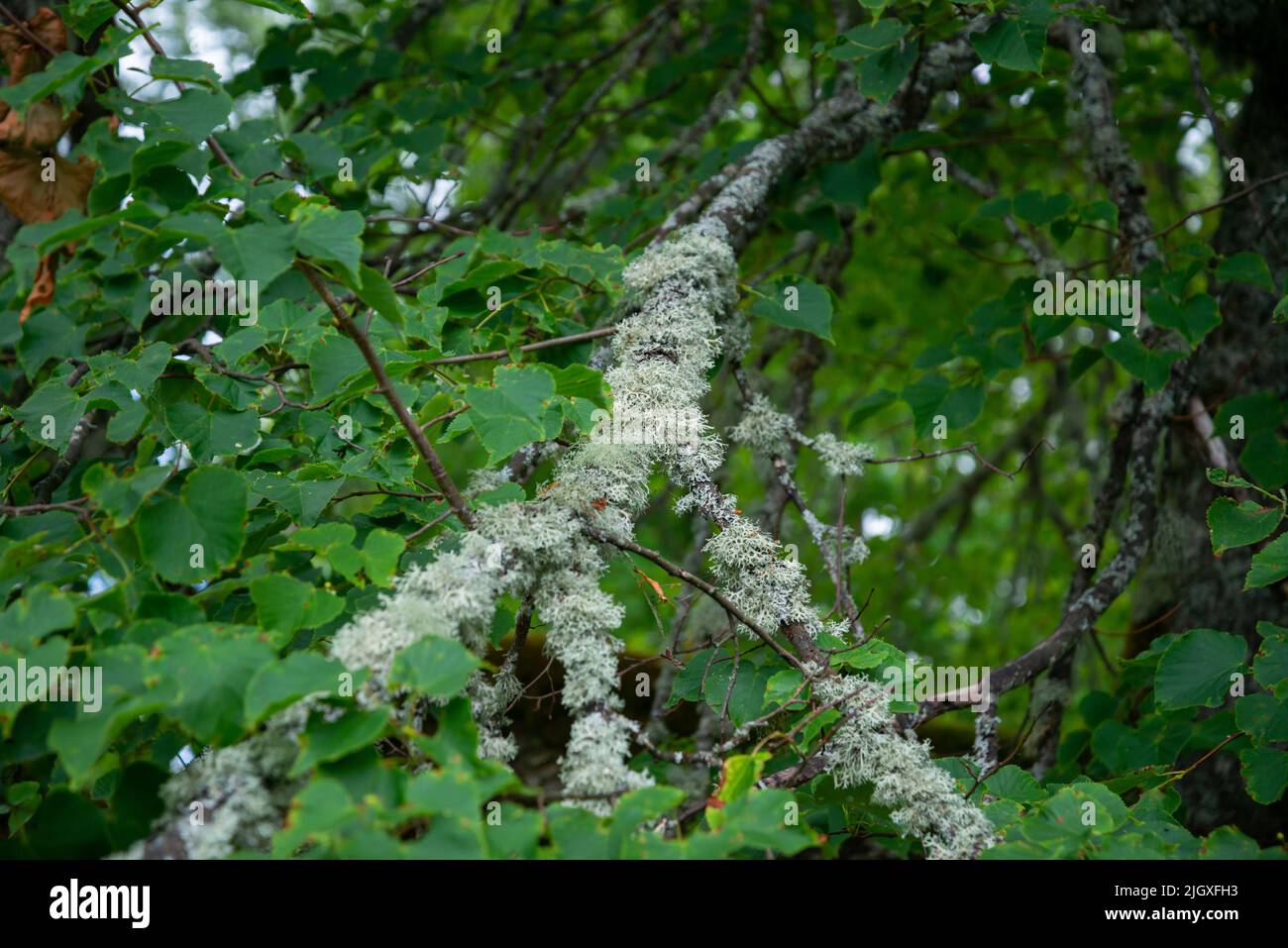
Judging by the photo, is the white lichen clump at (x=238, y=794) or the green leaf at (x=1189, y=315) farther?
the green leaf at (x=1189, y=315)

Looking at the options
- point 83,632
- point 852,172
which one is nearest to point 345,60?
point 852,172

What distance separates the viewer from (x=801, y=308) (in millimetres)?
2334

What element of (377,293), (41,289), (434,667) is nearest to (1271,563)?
(434,667)

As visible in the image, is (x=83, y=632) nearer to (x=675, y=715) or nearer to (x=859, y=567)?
(x=675, y=715)

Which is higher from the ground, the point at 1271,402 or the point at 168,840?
the point at 1271,402

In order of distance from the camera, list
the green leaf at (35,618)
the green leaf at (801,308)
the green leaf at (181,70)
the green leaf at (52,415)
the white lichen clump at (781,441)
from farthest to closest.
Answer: the green leaf at (801,308), the white lichen clump at (781,441), the green leaf at (52,415), the green leaf at (181,70), the green leaf at (35,618)

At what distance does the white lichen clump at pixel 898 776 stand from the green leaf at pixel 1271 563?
0.69 m

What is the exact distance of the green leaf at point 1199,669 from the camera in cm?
188

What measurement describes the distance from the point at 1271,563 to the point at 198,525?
5.59ft

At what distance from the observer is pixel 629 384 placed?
180cm

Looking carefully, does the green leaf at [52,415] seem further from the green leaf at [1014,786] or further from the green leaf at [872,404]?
the green leaf at [872,404]

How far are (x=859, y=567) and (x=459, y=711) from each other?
15.0 feet

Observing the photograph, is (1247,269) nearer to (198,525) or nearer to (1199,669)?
(1199,669)

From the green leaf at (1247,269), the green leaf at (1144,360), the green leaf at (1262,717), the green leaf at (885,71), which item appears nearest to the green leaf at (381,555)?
the green leaf at (1262,717)
